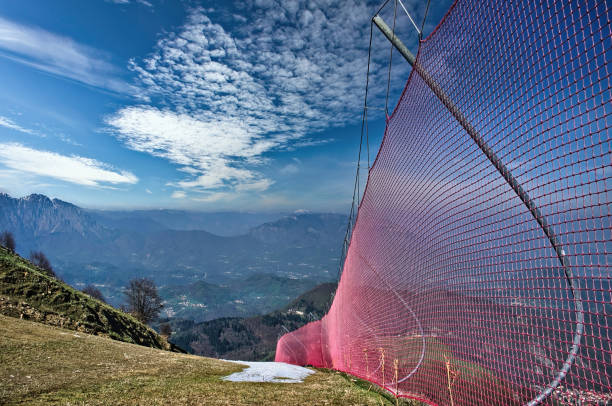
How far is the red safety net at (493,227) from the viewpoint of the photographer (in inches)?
162

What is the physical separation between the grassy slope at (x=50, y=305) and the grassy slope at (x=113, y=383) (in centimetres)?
548

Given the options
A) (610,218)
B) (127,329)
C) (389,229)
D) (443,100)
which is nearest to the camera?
(610,218)

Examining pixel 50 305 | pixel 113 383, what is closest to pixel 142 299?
pixel 50 305

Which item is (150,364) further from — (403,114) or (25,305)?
(403,114)

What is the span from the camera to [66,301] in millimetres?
17812

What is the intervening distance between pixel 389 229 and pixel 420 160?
12.0 feet

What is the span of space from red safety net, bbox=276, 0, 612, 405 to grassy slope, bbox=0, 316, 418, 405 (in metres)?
2.68

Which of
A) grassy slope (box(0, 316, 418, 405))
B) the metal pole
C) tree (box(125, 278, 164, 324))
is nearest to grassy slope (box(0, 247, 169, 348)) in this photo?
grassy slope (box(0, 316, 418, 405))

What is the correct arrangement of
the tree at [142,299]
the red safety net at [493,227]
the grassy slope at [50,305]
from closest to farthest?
the red safety net at [493,227] → the grassy slope at [50,305] → the tree at [142,299]

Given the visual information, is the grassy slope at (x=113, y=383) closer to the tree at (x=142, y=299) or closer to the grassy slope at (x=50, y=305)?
the grassy slope at (x=50, y=305)

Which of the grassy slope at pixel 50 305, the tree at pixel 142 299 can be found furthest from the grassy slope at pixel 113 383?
the tree at pixel 142 299

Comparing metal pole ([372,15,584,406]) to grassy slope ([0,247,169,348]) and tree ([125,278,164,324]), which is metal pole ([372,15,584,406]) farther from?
tree ([125,278,164,324])

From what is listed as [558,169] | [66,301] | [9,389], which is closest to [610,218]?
[558,169]

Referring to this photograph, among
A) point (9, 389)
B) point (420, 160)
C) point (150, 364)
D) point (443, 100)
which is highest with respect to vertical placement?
point (443, 100)
